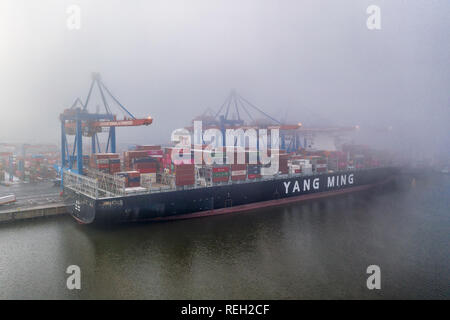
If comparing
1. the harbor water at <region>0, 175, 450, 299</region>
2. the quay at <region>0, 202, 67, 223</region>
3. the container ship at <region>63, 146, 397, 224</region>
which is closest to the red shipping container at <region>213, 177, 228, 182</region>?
the container ship at <region>63, 146, 397, 224</region>

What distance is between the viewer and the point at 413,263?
58.3ft

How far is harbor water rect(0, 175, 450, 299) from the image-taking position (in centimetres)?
1464

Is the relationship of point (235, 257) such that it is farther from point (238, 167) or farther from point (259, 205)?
point (259, 205)

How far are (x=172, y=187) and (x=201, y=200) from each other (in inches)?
121

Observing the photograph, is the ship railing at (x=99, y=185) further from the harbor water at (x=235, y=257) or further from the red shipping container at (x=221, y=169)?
the red shipping container at (x=221, y=169)

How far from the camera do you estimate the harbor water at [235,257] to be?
14.6 meters

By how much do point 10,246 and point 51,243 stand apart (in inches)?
99.9

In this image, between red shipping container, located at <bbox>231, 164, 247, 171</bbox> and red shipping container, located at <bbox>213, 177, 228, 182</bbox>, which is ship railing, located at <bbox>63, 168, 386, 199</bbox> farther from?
red shipping container, located at <bbox>231, 164, 247, 171</bbox>

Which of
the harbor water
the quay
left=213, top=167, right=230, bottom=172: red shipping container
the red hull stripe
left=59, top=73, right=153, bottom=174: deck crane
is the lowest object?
the harbor water
